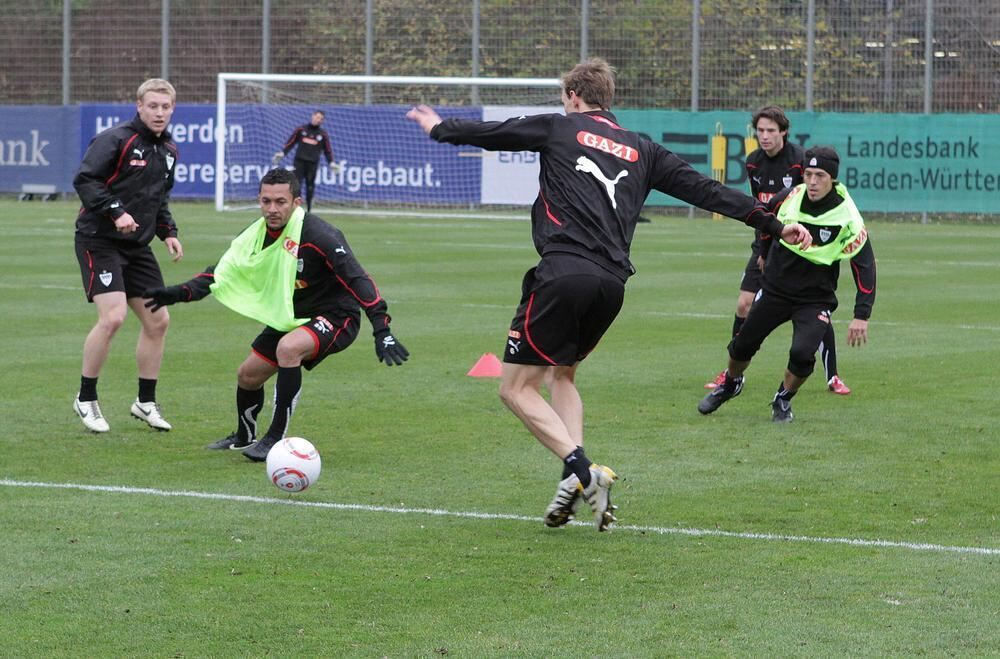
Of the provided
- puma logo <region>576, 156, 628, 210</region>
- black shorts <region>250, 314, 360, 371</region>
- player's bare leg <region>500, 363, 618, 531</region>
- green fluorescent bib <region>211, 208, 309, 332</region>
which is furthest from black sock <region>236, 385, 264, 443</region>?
puma logo <region>576, 156, 628, 210</region>

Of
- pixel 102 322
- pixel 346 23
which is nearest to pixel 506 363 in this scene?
pixel 102 322

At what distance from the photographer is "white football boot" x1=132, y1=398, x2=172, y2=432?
9.28 meters

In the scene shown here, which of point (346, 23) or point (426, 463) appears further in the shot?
point (346, 23)

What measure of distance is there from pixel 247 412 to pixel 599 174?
2.80 m

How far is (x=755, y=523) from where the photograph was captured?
6.89 meters

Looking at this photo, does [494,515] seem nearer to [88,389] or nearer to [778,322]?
[88,389]

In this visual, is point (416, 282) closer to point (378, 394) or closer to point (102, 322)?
point (378, 394)

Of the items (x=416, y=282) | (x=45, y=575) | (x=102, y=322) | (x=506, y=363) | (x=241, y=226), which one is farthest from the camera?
(x=241, y=226)

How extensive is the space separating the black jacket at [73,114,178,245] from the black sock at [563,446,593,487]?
3590 mm

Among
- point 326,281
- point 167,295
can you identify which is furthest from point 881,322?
point 167,295

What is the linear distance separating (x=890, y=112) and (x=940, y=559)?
29.1m

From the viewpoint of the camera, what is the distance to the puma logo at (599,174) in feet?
22.2

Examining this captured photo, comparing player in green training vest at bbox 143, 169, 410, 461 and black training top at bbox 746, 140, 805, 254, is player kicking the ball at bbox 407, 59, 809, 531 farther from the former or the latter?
black training top at bbox 746, 140, 805, 254

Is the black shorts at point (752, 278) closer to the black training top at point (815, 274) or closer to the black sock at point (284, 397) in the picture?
the black training top at point (815, 274)
